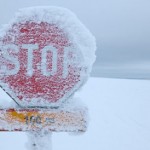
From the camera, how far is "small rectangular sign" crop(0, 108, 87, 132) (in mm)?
1527

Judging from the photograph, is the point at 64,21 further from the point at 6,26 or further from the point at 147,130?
the point at 147,130

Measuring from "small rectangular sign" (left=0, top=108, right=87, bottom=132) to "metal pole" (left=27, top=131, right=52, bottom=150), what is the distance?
0.11 ft

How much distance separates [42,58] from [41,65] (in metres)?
0.03

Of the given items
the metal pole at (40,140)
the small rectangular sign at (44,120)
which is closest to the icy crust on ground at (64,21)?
the small rectangular sign at (44,120)

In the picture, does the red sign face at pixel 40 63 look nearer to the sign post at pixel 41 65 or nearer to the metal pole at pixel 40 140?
the sign post at pixel 41 65

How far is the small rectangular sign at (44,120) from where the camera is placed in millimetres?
1527

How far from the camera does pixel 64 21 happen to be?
1.57 meters

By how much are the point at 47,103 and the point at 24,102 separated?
110 mm

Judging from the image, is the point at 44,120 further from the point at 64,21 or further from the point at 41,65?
the point at 64,21

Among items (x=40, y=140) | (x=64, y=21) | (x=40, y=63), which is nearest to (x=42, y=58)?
(x=40, y=63)

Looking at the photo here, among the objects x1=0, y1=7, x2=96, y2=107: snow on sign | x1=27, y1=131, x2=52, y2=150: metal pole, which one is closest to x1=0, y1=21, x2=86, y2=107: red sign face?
x1=0, y1=7, x2=96, y2=107: snow on sign

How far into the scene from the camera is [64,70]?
1561 mm

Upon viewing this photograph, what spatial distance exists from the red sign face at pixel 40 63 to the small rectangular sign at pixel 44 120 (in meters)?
0.05

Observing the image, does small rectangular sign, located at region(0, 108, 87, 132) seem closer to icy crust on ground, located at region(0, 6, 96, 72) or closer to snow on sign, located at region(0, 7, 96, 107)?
snow on sign, located at region(0, 7, 96, 107)
